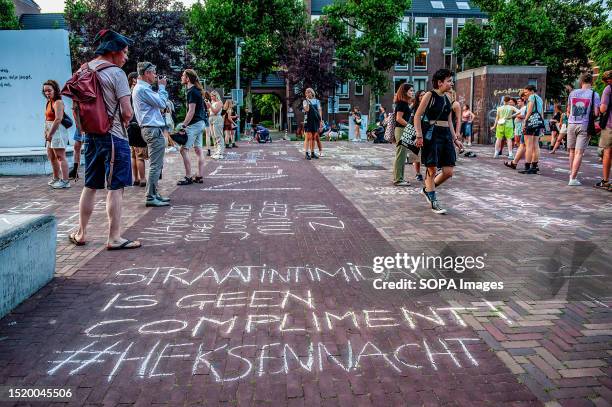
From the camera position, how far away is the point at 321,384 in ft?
8.87

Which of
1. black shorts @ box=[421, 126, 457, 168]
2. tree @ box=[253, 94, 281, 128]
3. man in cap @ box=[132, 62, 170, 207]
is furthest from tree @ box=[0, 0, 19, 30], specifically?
black shorts @ box=[421, 126, 457, 168]

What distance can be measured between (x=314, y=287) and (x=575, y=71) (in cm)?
4562

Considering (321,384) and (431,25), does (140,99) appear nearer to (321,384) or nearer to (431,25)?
(321,384)

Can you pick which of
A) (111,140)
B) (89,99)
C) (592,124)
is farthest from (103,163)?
(592,124)

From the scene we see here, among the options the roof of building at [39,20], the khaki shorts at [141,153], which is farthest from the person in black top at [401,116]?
the roof of building at [39,20]

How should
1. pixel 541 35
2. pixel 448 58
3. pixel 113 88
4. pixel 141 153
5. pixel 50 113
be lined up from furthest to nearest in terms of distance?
pixel 448 58 < pixel 541 35 < pixel 50 113 < pixel 141 153 < pixel 113 88

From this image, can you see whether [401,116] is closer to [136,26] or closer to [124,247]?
[124,247]

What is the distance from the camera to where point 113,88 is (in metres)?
5.06

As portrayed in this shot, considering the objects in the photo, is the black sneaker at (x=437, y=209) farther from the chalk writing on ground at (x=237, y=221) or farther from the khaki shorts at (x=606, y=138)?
the khaki shorts at (x=606, y=138)

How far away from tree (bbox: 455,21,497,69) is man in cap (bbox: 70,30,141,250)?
39.2m

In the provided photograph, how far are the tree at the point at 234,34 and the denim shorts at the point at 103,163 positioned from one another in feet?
111

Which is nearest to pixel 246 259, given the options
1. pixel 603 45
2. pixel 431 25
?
pixel 603 45

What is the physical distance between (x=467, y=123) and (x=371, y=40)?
21913 millimetres

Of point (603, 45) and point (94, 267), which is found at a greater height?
point (603, 45)
